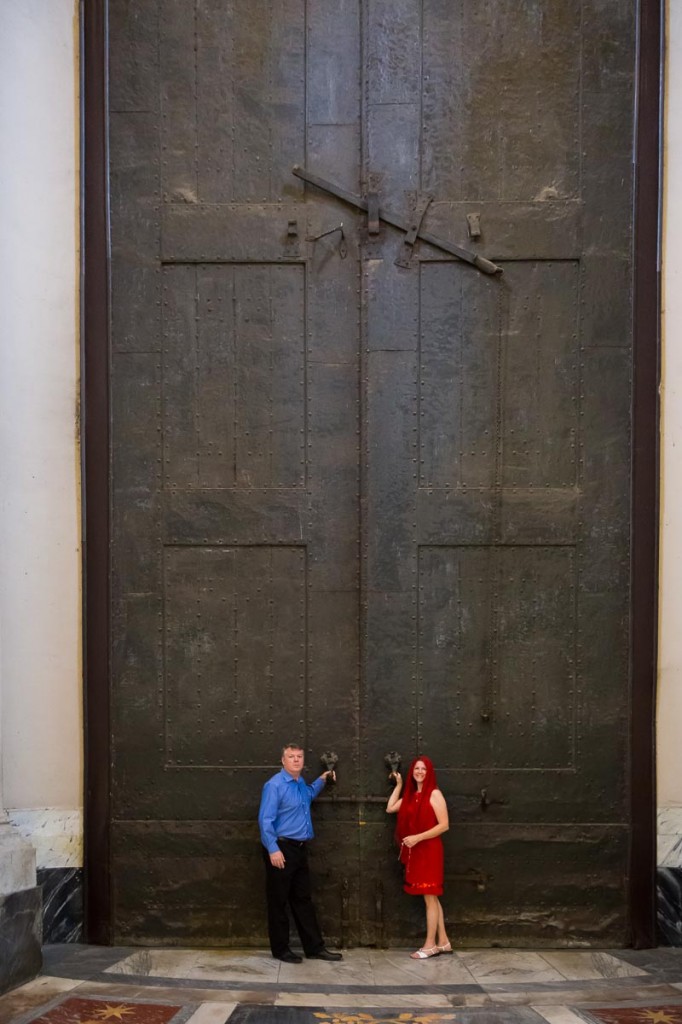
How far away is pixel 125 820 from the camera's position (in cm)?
688

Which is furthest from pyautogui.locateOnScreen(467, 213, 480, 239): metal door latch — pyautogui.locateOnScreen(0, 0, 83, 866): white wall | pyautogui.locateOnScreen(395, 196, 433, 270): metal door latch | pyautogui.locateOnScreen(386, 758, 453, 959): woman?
pyautogui.locateOnScreen(386, 758, 453, 959): woman

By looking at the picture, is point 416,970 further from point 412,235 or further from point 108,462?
point 412,235

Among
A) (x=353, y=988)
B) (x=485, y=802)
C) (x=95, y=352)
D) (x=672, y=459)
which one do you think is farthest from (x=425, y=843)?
(x=95, y=352)

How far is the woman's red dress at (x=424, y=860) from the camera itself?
655 centimetres

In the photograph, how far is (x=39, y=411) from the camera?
22.6ft

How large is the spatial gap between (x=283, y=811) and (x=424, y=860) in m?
0.92

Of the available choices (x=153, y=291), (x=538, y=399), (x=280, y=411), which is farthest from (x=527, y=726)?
(x=153, y=291)

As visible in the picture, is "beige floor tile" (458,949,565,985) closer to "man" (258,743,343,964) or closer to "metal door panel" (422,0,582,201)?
"man" (258,743,343,964)

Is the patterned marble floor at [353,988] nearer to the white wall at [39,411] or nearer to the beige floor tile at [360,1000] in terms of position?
the beige floor tile at [360,1000]

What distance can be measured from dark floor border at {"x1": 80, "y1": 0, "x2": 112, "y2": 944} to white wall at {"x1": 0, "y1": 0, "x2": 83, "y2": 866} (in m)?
0.07

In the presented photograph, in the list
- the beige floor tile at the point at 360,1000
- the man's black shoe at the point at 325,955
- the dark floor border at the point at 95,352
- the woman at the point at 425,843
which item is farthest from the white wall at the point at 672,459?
the dark floor border at the point at 95,352

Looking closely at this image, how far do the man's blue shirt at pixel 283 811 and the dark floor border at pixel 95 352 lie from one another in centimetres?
123

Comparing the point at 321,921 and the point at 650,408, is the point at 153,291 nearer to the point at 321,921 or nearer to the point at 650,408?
the point at 650,408

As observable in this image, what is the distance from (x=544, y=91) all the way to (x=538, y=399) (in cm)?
200
